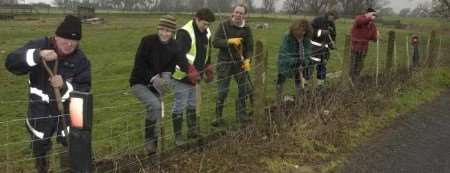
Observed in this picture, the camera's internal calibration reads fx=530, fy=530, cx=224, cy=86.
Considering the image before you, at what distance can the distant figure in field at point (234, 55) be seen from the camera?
7148 mm

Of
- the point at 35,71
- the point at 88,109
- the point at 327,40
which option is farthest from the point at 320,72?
the point at 88,109

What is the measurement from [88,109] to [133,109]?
659 centimetres

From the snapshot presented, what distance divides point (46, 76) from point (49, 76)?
0.08 meters

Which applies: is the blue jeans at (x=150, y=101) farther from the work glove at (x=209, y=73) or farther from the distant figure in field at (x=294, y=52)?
the distant figure in field at (x=294, y=52)

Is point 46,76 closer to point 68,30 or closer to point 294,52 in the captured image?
point 68,30

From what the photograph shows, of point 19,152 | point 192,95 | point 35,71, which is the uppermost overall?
point 35,71

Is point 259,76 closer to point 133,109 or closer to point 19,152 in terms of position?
point 19,152

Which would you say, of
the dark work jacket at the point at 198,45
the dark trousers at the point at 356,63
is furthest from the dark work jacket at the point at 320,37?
the dark work jacket at the point at 198,45

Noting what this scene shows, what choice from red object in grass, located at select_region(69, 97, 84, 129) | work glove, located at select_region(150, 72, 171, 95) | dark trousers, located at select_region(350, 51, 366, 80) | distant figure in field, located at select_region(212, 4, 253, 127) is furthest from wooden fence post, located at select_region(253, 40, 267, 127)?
red object in grass, located at select_region(69, 97, 84, 129)

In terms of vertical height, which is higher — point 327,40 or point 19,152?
point 327,40

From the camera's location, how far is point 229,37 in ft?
23.8

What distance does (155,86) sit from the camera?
5465 mm

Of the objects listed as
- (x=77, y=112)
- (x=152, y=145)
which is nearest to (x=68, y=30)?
(x=77, y=112)

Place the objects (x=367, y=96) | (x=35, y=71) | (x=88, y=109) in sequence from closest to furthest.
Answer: (x=88, y=109), (x=35, y=71), (x=367, y=96)
